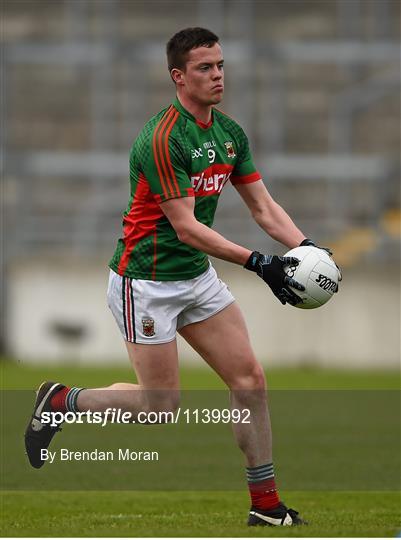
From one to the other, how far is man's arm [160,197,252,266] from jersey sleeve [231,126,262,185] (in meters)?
0.52

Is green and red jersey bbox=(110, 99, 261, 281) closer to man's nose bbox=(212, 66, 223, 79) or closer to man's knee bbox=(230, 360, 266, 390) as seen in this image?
man's nose bbox=(212, 66, 223, 79)

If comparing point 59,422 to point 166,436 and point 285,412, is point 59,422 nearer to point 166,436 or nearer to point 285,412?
point 166,436

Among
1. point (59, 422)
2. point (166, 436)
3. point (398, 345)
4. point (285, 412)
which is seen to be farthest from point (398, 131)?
point (59, 422)

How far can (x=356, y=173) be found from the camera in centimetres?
2094

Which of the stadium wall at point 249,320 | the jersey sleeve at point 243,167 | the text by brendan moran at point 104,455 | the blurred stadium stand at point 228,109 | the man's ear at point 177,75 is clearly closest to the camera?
the man's ear at point 177,75

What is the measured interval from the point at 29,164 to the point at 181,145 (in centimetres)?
1528

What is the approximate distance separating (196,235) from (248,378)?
0.81m

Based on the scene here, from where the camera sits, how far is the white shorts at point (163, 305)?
6.59 metres

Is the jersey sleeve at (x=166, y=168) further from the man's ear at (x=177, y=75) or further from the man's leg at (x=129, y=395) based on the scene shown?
the man's leg at (x=129, y=395)

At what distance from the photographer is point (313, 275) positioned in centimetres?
643

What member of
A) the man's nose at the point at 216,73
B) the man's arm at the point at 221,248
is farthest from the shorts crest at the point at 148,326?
the man's nose at the point at 216,73

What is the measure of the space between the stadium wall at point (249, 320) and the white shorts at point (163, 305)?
12.4 meters

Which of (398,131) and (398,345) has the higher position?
(398,131)

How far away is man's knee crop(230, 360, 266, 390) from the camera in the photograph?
6.59 metres
